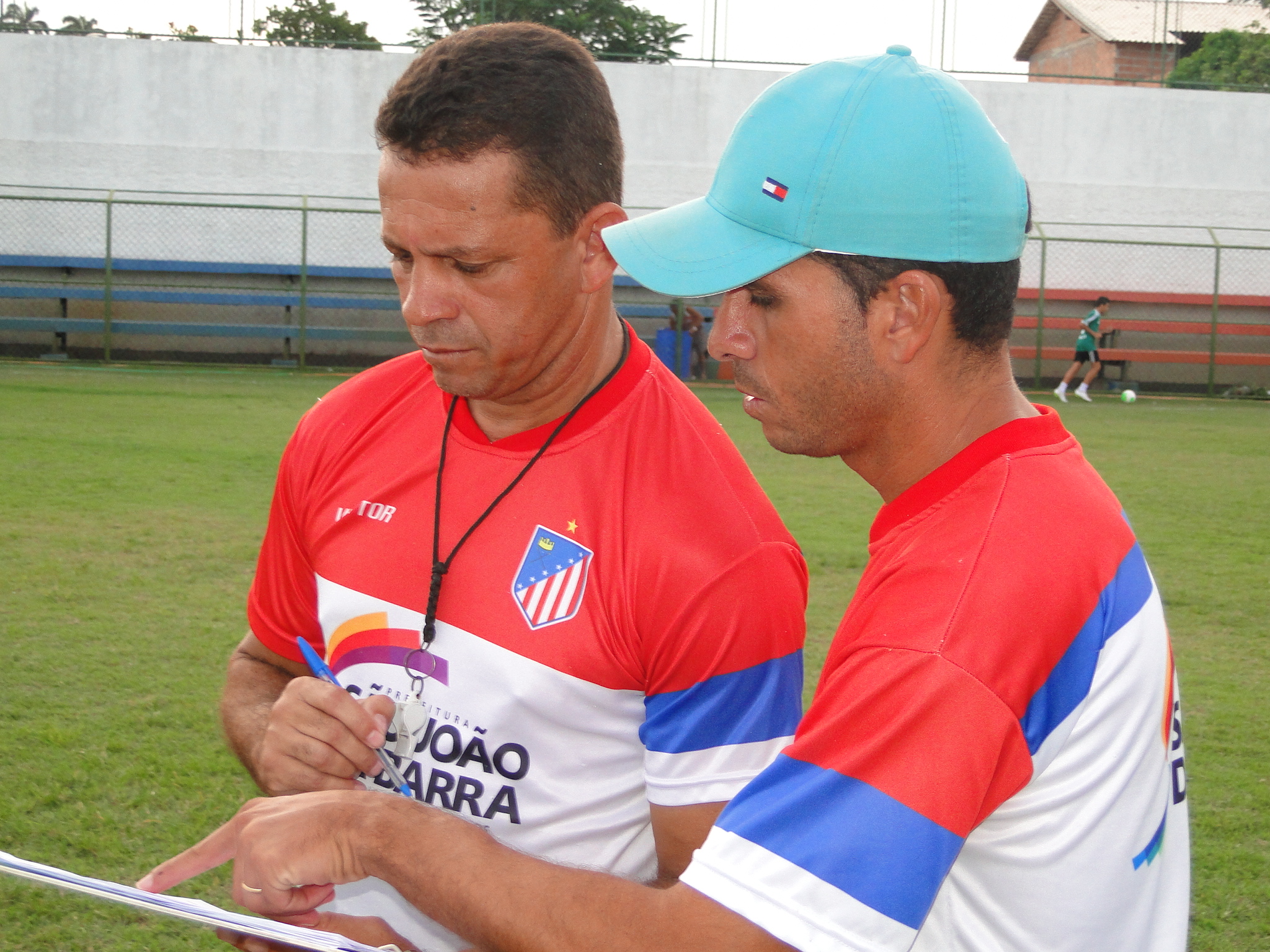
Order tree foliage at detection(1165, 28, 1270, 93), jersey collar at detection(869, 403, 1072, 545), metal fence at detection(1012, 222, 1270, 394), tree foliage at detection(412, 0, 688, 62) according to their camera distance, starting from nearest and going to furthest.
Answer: jersey collar at detection(869, 403, 1072, 545)
metal fence at detection(1012, 222, 1270, 394)
tree foliage at detection(412, 0, 688, 62)
tree foliage at detection(1165, 28, 1270, 93)

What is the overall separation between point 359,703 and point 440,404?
2.10ft

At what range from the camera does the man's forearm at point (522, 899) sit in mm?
1228

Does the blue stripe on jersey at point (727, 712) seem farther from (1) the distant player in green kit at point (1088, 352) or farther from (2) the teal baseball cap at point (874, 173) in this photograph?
(1) the distant player in green kit at point (1088, 352)

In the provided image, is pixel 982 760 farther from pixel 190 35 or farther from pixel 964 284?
pixel 190 35

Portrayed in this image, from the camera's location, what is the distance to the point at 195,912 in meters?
1.49

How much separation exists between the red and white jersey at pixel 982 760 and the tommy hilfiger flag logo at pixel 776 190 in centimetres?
45

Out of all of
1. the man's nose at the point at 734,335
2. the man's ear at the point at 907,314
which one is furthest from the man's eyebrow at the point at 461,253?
the man's ear at the point at 907,314

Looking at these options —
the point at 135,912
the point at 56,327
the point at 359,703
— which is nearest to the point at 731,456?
the point at 359,703

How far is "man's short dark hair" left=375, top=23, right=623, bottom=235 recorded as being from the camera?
1.99 metres

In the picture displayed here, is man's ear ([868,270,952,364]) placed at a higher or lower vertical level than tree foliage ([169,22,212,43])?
lower

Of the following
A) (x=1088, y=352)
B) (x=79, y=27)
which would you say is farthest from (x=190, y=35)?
(x=1088, y=352)

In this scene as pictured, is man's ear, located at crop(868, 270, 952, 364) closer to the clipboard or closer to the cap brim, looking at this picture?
the cap brim

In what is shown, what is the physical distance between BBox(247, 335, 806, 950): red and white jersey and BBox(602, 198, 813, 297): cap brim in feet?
1.26

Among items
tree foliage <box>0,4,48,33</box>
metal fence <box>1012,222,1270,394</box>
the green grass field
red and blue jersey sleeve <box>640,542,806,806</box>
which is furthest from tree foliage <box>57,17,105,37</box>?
red and blue jersey sleeve <box>640,542,806,806</box>
